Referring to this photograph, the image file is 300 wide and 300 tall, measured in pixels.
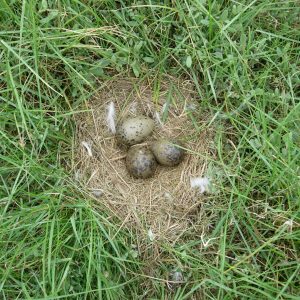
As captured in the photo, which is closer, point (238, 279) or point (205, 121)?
point (238, 279)

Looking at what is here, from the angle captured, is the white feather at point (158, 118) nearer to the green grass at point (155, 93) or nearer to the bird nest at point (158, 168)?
the bird nest at point (158, 168)

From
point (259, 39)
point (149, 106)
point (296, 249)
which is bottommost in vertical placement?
point (296, 249)

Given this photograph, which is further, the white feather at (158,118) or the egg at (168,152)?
the white feather at (158,118)

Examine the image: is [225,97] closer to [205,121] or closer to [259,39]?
[205,121]

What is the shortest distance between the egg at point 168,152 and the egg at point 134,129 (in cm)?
9

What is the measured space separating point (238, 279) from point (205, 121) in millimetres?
798

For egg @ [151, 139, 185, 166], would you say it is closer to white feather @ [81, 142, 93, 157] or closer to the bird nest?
the bird nest

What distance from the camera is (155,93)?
9.01 feet

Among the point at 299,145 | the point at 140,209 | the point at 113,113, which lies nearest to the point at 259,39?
the point at 299,145

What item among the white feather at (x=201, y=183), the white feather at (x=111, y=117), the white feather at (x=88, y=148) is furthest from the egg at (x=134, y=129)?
the white feather at (x=201, y=183)

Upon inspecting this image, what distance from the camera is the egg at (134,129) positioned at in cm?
269

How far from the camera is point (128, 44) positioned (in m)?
2.64

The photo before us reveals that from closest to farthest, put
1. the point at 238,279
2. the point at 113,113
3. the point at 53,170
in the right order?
the point at 238,279 < the point at 53,170 < the point at 113,113

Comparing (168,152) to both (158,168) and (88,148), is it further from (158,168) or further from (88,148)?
(88,148)
